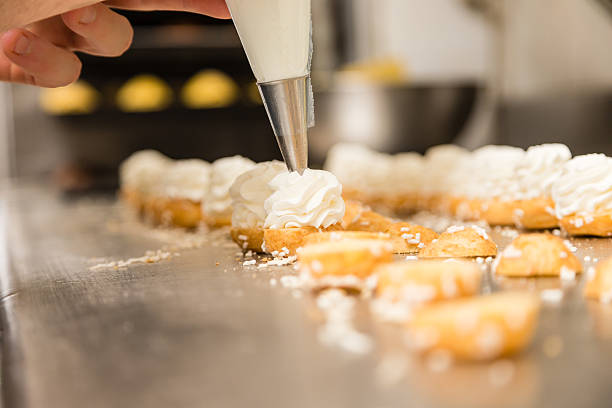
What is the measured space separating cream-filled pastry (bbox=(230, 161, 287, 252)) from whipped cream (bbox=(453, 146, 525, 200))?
523mm

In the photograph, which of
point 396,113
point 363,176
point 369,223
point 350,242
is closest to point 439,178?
point 363,176

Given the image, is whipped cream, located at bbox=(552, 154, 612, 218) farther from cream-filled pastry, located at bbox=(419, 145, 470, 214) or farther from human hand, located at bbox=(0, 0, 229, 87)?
human hand, located at bbox=(0, 0, 229, 87)

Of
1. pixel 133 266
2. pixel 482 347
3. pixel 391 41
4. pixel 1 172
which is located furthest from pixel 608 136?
pixel 1 172

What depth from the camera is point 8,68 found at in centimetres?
159

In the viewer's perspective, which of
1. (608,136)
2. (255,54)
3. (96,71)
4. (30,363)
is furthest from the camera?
(96,71)

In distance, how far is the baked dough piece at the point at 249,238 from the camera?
49.1 inches

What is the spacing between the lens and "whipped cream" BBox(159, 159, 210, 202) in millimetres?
1768

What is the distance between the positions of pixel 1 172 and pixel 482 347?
431 cm

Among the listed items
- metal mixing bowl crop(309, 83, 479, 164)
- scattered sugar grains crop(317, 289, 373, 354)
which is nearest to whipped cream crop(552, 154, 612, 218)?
scattered sugar grains crop(317, 289, 373, 354)

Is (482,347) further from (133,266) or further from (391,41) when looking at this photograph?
(391,41)

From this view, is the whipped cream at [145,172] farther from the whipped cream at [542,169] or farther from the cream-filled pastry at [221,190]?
the whipped cream at [542,169]

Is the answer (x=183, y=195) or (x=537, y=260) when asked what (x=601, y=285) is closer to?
(x=537, y=260)

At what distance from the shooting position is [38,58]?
1.45 metres

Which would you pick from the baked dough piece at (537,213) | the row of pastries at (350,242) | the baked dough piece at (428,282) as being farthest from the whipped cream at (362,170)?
the baked dough piece at (428,282)
